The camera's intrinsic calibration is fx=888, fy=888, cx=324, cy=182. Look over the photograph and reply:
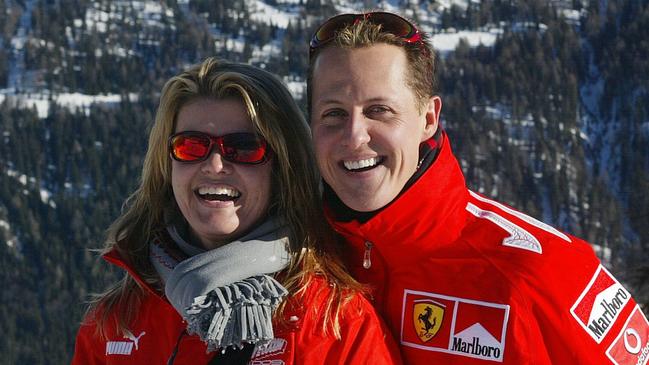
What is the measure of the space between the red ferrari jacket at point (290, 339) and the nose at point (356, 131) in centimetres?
52

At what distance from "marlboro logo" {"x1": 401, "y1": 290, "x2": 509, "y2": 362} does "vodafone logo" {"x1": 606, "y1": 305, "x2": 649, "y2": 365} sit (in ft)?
1.49

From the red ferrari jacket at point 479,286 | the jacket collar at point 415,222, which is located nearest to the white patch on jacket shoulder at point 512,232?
the red ferrari jacket at point 479,286

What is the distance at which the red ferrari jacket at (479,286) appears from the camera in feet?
10.4

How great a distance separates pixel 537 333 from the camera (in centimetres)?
316

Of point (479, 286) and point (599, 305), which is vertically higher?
point (479, 286)

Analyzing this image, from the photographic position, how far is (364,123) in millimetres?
3197

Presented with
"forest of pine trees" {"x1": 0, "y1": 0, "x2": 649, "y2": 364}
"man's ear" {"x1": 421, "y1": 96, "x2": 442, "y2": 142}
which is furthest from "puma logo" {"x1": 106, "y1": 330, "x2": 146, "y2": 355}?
"forest of pine trees" {"x1": 0, "y1": 0, "x2": 649, "y2": 364}

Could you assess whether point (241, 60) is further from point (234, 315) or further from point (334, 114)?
point (234, 315)

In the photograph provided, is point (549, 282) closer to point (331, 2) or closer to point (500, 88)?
point (500, 88)

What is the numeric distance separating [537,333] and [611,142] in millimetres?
121434

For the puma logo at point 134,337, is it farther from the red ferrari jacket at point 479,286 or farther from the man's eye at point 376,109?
the man's eye at point 376,109

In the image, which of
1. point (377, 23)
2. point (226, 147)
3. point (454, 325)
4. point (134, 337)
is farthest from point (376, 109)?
point (134, 337)

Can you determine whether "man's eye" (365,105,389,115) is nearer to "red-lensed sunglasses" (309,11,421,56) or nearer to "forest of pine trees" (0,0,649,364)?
"red-lensed sunglasses" (309,11,421,56)

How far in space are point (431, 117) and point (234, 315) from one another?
1081 millimetres
